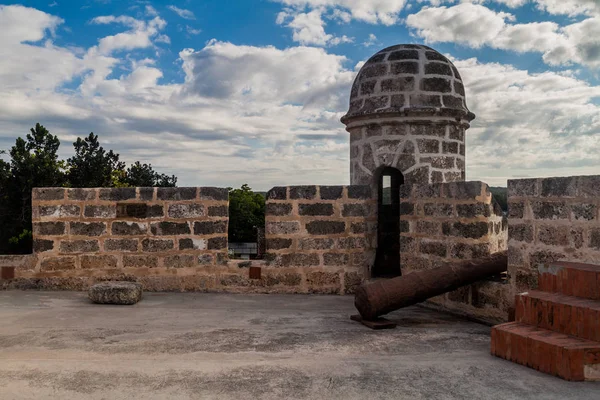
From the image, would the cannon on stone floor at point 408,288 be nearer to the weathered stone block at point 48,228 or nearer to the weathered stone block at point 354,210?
the weathered stone block at point 354,210

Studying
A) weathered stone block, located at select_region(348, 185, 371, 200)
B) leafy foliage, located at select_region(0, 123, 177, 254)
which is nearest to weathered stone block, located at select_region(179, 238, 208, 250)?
weathered stone block, located at select_region(348, 185, 371, 200)

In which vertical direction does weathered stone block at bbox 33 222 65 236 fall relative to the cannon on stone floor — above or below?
above

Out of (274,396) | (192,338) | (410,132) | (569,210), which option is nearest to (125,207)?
(192,338)

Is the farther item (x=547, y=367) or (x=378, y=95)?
(x=378, y=95)

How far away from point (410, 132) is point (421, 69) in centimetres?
94

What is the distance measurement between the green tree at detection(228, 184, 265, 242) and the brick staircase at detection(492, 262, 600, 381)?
31405mm

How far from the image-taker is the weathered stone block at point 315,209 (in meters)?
7.32

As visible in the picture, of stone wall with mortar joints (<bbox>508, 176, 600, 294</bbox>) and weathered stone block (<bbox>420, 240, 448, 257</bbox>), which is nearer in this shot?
stone wall with mortar joints (<bbox>508, 176, 600, 294</bbox>)

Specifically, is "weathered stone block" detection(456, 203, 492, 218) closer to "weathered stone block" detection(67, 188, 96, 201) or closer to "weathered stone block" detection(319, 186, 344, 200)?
"weathered stone block" detection(319, 186, 344, 200)

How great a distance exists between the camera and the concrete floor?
3.41 m

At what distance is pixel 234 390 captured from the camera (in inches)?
134

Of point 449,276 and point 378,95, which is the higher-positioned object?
point 378,95

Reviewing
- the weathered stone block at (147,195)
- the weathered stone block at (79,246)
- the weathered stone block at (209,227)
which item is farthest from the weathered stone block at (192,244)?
the weathered stone block at (79,246)

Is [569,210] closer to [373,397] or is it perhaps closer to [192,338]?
[373,397]
